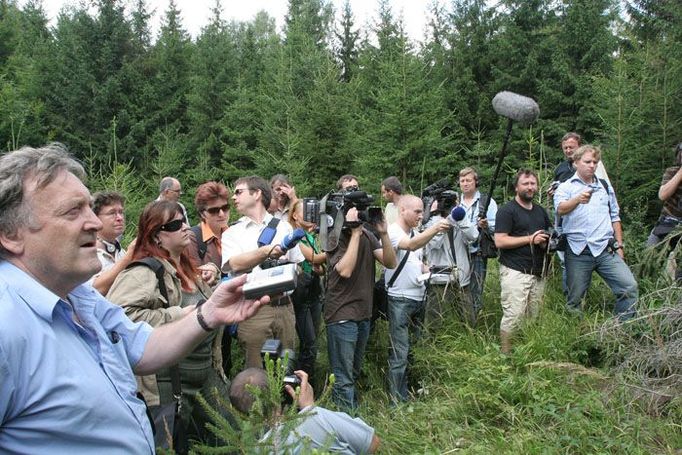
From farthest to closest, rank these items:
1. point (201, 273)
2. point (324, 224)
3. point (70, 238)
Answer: point (324, 224) < point (201, 273) < point (70, 238)

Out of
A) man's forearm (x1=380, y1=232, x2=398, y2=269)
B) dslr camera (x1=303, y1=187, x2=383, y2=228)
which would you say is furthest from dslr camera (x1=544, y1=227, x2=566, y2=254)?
dslr camera (x1=303, y1=187, x2=383, y2=228)

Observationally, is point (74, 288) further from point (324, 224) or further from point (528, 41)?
point (528, 41)

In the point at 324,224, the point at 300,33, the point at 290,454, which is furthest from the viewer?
the point at 300,33

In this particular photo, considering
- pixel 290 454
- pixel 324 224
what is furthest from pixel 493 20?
pixel 290 454

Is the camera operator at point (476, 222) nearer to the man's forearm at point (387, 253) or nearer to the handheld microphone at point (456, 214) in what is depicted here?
the handheld microphone at point (456, 214)

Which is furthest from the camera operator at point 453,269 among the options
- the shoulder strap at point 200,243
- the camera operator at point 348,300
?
the shoulder strap at point 200,243

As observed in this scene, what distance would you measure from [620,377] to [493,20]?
1853cm

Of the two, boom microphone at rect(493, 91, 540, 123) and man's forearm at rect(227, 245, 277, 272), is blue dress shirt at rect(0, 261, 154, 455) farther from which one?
boom microphone at rect(493, 91, 540, 123)

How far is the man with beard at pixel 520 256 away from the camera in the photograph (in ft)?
17.6

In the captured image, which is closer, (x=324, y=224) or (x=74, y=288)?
(x=74, y=288)

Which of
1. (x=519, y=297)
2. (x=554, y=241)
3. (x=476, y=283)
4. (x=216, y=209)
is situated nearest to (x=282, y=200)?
(x=216, y=209)

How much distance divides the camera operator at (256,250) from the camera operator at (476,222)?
2.13 meters

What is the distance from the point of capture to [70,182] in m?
1.62

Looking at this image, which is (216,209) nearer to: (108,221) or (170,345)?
(108,221)
